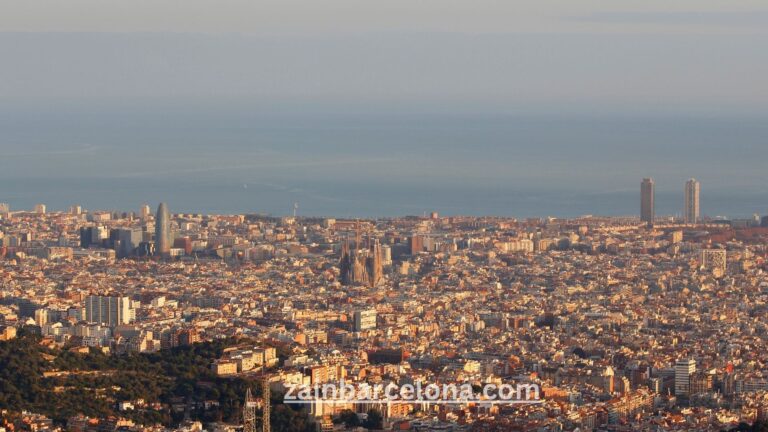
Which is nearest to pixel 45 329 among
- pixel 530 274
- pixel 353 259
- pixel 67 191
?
pixel 353 259

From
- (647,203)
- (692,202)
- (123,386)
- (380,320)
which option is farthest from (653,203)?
(123,386)

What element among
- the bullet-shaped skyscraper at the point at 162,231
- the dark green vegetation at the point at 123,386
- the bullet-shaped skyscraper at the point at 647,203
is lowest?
the dark green vegetation at the point at 123,386

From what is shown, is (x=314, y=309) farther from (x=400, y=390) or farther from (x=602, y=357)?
(x=400, y=390)

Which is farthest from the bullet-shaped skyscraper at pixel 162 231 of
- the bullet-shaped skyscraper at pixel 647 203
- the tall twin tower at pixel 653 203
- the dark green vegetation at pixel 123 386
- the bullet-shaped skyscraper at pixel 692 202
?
the dark green vegetation at pixel 123 386

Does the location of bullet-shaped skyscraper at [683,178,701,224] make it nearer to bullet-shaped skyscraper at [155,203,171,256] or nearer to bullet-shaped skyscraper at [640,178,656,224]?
bullet-shaped skyscraper at [640,178,656,224]

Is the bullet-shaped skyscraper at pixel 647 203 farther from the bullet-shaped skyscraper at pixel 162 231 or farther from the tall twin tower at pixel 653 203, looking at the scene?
the bullet-shaped skyscraper at pixel 162 231

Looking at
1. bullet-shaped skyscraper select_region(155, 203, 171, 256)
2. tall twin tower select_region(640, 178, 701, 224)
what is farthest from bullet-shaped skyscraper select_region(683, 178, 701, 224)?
bullet-shaped skyscraper select_region(155, 203, 171, 256)

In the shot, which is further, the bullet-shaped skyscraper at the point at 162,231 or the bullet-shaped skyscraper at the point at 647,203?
the bullet-shaped skyscraper at the point at 647,203
